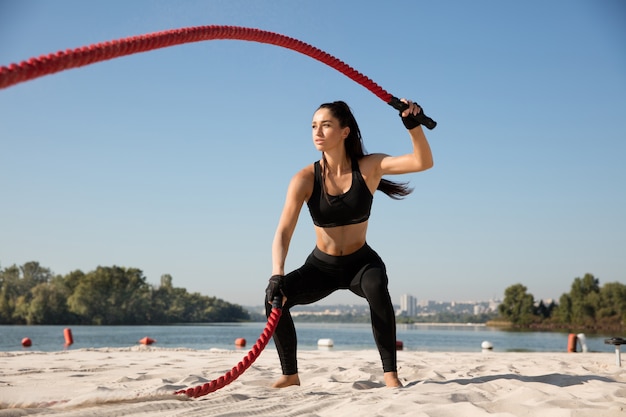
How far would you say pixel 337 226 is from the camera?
380 centimetres

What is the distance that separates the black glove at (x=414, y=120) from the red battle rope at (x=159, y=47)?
0.07 ft

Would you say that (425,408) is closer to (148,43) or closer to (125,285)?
(148,43)

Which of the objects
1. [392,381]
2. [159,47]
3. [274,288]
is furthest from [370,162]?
[159,47]

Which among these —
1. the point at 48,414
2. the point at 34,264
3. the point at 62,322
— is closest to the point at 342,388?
the point at 48,414

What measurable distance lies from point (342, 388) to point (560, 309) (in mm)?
69570

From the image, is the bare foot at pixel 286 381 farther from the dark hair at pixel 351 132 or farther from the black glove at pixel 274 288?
the dark hair at pixel 351 132

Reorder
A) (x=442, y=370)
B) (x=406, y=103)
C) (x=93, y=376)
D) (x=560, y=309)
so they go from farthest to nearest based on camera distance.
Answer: (x=560, y=309)
(x=442, y=370)
(x=93, y=376)
(x=406, y=103)

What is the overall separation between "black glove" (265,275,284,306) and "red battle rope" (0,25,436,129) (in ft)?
4.20

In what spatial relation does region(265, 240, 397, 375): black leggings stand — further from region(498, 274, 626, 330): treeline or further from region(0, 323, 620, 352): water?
region(498, 274, 626, 330): treeline

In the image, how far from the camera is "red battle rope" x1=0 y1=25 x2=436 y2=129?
6.25 feet

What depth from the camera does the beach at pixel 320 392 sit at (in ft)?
8.14

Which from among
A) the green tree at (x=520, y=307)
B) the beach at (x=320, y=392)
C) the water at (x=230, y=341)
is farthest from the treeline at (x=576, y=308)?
the beach at (x=320, y=392)

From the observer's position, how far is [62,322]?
6128cm

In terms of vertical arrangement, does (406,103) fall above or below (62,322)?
above
